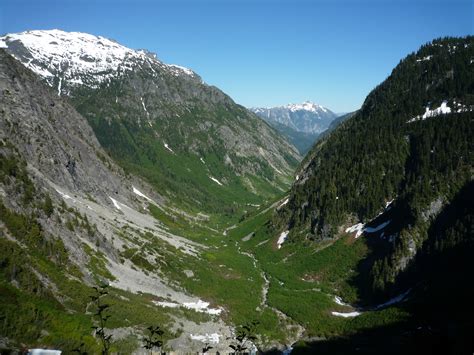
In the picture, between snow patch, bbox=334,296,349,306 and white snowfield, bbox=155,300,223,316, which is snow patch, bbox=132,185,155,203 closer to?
white snowfield, bbox=155,300,223,316

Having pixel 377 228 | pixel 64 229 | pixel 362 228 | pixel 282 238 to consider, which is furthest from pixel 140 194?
pixel 377 228

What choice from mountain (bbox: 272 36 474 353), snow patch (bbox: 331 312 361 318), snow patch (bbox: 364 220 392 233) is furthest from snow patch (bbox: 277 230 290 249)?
snow patch (bbox: 331 312 361 318)

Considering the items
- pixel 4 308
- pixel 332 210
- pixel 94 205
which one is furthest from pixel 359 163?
pixel 4 308

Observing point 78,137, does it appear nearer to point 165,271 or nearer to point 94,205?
point 94,205

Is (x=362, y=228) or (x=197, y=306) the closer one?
(x=197, y=306)

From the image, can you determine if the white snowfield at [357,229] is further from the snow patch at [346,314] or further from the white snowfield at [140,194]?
the white snowfield at [140,194]

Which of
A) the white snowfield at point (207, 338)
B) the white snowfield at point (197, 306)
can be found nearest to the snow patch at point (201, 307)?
the white snowfield at point (197, 306)

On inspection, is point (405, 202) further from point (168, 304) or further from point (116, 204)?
point (116, 204)

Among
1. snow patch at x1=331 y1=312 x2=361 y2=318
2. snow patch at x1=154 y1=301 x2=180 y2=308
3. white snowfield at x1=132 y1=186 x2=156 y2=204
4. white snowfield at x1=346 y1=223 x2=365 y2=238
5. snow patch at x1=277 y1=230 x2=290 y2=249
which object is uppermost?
white snowfield at x1=132 y1=186 x2=156 y2=204
